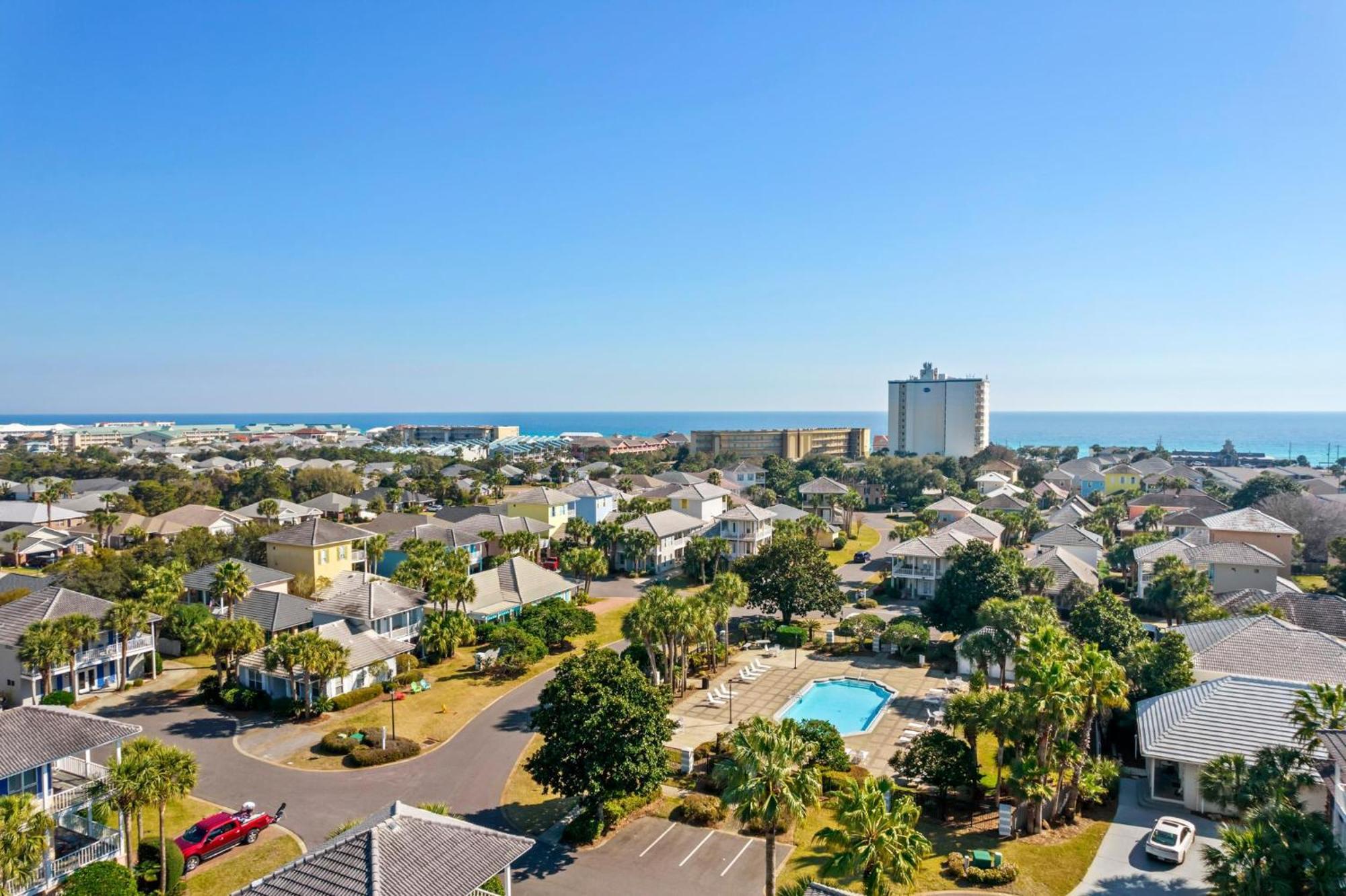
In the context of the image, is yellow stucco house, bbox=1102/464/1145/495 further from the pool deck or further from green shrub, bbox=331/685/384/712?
green shrub, bbox=331/685/384/712

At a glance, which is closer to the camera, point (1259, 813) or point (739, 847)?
point (1259, 813)

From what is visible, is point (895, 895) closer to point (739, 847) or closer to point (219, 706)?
point (739, 847)

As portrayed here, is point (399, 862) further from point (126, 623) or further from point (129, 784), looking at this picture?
point (126, 623)

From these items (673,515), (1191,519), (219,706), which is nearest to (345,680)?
(219,706)

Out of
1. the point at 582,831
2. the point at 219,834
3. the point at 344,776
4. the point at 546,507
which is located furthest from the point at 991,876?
the point at 546,507

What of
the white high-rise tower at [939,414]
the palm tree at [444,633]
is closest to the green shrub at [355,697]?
the palm tree at [444,633]

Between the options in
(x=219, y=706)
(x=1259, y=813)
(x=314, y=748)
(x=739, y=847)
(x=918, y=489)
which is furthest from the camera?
(x=918, y=489)
